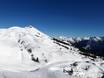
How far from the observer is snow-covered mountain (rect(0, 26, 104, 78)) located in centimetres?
5306

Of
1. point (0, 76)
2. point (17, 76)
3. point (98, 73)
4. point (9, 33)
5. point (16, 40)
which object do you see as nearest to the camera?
point (0, 76)

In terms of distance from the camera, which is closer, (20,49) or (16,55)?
(16,55)

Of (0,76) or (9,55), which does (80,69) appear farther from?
(9,55)

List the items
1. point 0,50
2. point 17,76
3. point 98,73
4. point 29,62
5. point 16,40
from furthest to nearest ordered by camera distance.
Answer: point 16,40 < point 0,50 < point 29,62 < point 98,73 < point 17,76

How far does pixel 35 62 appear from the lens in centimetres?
7238

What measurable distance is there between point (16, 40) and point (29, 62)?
21.5 metres

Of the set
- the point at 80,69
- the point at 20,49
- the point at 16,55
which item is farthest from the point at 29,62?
the point at 80,69

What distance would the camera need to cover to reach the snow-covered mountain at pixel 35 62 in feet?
174

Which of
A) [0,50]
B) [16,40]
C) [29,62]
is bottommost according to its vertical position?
[29,62]

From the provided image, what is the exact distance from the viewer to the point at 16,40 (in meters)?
90.6

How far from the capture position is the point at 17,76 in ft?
160

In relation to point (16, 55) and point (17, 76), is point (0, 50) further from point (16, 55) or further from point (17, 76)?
point (17, 76)

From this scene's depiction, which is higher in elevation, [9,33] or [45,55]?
[9,33]

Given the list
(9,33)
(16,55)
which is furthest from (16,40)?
(16,55)
